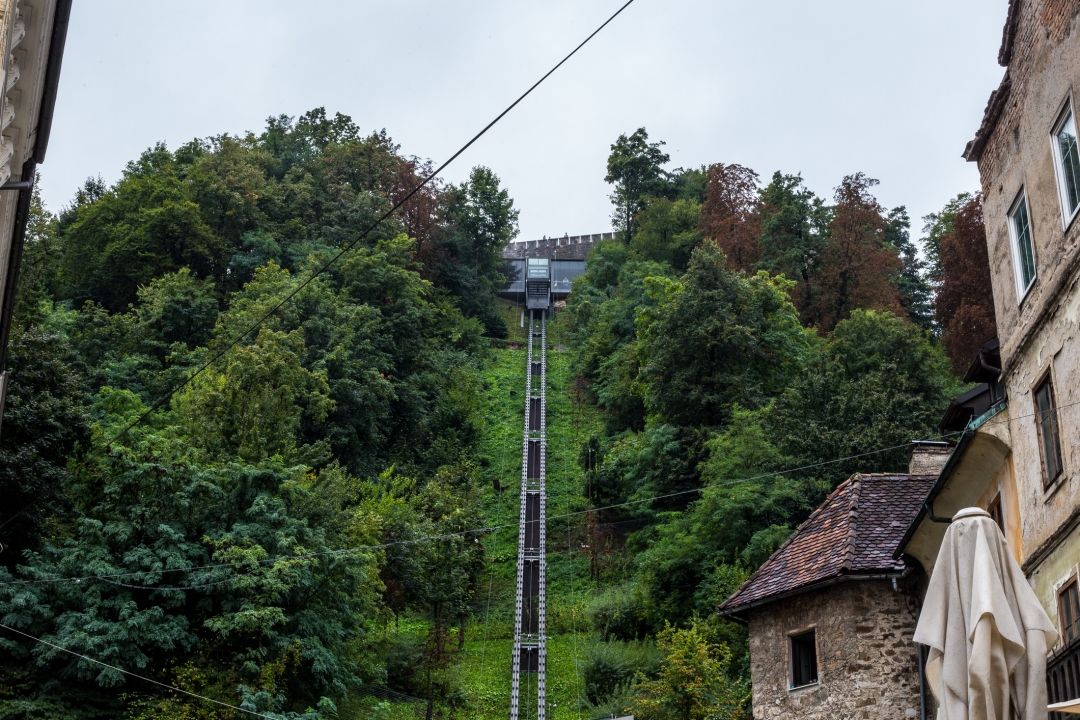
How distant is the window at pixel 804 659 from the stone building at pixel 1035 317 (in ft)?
17.1

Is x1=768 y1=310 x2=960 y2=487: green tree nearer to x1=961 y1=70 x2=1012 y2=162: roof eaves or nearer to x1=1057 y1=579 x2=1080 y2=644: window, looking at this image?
x1=961 y1=70 x2=1012 y2=162: roof eaves

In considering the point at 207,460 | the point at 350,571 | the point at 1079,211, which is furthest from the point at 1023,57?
the point at 207,460

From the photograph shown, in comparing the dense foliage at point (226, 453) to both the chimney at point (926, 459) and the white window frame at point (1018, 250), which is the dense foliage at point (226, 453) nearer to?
the white window frame at point (1018, 250)

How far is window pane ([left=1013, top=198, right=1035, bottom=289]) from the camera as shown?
16.1 m

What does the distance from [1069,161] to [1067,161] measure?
0.08 metres

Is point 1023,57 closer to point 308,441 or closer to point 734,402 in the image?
point 734,402

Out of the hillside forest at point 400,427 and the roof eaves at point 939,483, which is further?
the hillside forest at point 400,427

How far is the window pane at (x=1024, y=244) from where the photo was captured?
1608cm

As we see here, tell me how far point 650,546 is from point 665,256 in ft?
104

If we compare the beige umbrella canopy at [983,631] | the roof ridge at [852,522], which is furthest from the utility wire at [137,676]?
the beige umbrella canopy at [983,631]

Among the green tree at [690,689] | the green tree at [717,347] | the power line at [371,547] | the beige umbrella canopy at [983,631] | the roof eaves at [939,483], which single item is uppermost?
the green tree at [717,347]

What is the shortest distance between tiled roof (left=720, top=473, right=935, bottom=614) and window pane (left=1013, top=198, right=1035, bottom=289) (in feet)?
22.0

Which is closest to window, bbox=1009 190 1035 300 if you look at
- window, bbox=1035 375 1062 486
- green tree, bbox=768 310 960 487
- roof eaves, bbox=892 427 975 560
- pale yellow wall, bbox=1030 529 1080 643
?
window, bbox=1035 375 1062 486

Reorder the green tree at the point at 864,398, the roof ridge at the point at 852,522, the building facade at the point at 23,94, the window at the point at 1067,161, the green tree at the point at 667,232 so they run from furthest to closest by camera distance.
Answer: the green tree at the point at 667,232
the green tree at the point at 864,398
the roof ridge at the point at 852,522
the window at the point at 1067,161
the building facade at the point at 23,94
